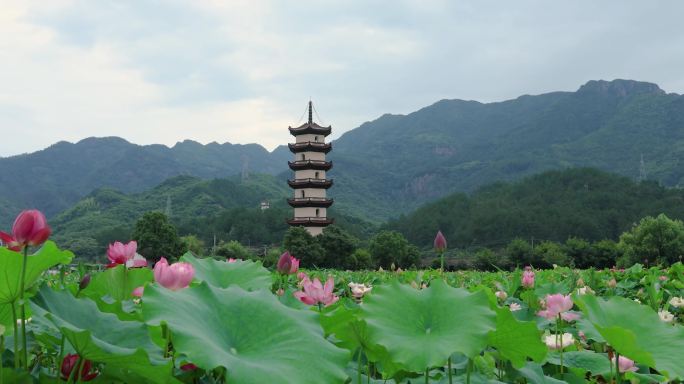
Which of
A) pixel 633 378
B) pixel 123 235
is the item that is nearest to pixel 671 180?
pixel 123 235

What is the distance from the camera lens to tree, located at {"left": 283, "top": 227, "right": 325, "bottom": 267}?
43438mm

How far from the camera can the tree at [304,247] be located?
43438mm

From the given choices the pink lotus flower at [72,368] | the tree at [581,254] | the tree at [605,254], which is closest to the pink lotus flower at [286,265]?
the pink lotus flower at [72,368]

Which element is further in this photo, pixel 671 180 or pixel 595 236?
pixel 671 180

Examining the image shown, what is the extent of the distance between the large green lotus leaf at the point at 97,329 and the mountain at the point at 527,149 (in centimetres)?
10492

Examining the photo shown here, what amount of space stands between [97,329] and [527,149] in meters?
153

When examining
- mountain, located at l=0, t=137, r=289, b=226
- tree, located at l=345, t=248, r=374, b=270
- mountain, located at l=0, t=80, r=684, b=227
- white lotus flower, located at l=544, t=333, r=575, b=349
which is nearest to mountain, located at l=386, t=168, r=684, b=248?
tree, located at l=345, t=248, r=374, b=270

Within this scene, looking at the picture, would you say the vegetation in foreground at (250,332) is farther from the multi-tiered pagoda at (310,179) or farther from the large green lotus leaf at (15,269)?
the multi-tiered pagoda at (310,179)

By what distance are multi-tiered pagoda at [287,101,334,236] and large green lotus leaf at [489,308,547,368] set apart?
47493 millimetres

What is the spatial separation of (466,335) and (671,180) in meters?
109

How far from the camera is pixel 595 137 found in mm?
132750

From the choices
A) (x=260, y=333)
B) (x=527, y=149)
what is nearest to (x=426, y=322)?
(x=260, y=333)

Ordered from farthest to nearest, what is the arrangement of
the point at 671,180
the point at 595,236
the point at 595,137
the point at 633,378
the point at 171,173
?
1. the point at 171,173
2. the point at 595,137
3. the point at 671,180
4. the point at 595,236
5. the point at 633,378

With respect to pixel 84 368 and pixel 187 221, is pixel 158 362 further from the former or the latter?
pixel 187 221
